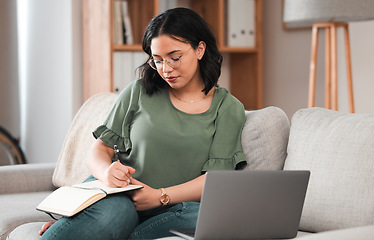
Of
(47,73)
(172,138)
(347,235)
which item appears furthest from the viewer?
(47,73)

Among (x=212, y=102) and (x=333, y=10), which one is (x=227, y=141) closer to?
(x=212, y=102)

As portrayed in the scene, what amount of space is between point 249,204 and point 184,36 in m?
0.66

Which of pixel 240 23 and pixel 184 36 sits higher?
pixel 240 23

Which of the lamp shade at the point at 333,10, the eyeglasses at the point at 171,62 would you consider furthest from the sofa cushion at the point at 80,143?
the lamp shade at the point at 333,10

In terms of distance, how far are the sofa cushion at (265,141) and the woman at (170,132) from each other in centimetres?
3

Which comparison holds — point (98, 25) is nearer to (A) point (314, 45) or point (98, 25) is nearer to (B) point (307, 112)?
(A) point (314, 45)

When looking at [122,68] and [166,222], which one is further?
[122,68]

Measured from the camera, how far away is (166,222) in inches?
68.0

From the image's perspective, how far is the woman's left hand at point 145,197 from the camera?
173cm

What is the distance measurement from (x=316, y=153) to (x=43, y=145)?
8.92ft

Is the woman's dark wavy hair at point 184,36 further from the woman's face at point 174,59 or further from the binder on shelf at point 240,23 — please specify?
the binder on shelf at point 240,23

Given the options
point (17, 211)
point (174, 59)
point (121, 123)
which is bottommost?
point (17, 211)

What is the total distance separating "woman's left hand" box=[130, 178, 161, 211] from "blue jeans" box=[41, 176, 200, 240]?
0.03m

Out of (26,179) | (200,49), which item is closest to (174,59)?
(200,49)
